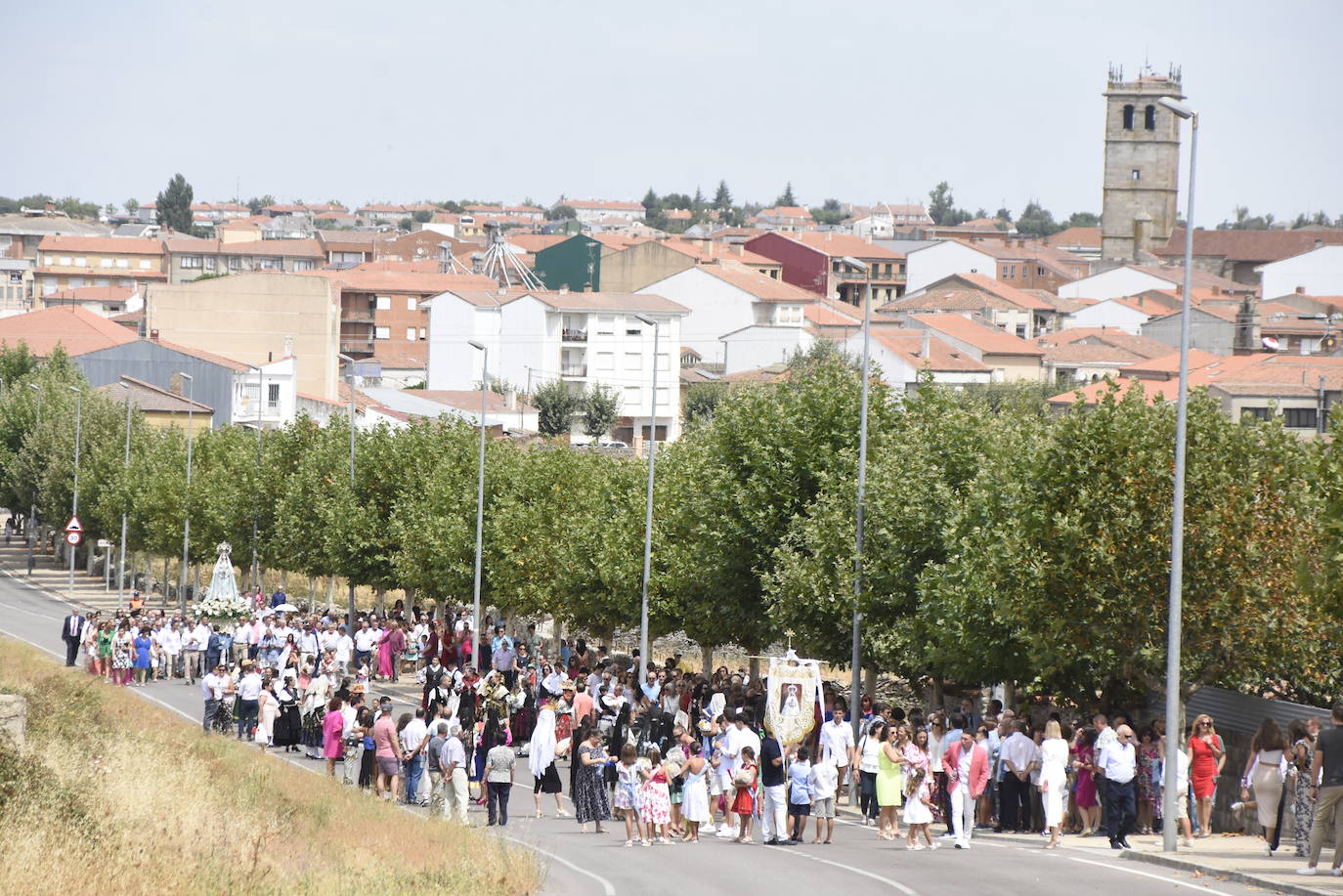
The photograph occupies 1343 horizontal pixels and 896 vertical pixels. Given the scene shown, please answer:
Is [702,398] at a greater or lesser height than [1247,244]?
lesser

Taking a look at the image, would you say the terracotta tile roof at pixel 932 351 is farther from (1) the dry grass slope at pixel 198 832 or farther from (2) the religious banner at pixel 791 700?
(1) the dry grass slope at pixel 198 832

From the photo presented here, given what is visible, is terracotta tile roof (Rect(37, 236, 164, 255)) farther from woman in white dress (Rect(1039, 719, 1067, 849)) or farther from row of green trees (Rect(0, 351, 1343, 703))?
woman in white dress (Rect(1039, 719, 1067, 849))

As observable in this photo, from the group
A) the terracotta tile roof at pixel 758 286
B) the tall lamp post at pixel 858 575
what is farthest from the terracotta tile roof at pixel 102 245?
the tall lamp post at pixel 858 575

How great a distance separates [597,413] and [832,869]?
88.8 metres

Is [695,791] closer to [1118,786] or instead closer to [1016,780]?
[1016,780]

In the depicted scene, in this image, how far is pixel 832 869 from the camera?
63.0ft

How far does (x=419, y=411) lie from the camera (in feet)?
320

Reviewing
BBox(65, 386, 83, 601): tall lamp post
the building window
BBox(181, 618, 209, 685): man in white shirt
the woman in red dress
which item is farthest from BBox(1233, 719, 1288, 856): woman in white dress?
the building window

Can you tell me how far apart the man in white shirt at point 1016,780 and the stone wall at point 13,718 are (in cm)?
1176

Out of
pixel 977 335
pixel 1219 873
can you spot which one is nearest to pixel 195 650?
pixel 1219 873

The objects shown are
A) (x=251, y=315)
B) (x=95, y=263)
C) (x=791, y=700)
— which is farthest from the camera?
(x=95, y=263)

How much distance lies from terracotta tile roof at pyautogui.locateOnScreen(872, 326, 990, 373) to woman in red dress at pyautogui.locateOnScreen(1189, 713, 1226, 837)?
8923 centimetres

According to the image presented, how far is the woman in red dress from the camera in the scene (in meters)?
20.3

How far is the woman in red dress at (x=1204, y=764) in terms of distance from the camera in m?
20.3
